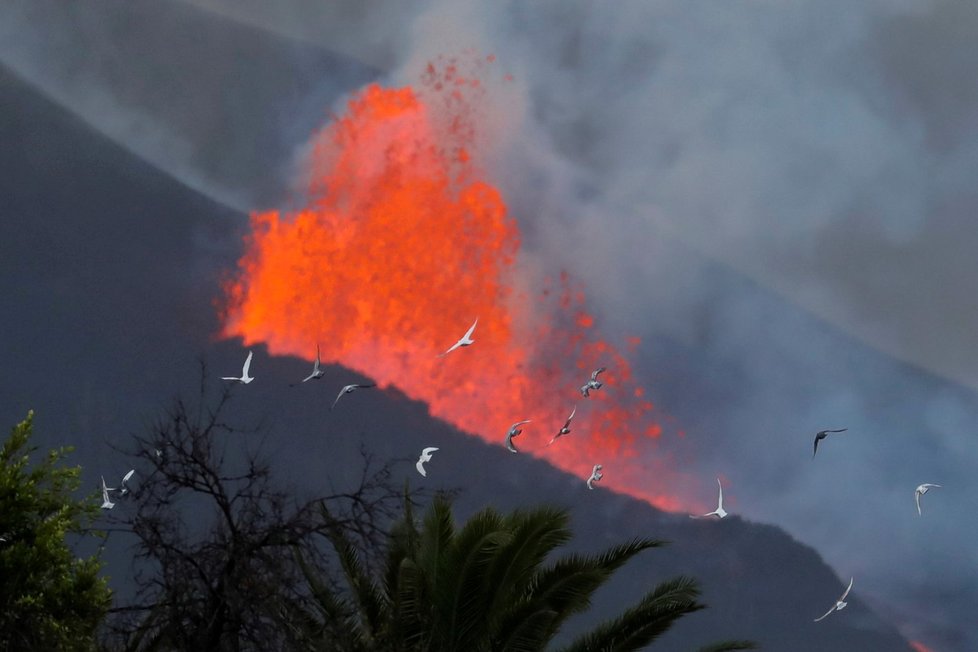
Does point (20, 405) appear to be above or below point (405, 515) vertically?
above

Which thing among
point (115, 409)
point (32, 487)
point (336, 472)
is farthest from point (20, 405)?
point (32, 487)

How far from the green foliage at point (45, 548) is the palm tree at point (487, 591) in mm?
3955

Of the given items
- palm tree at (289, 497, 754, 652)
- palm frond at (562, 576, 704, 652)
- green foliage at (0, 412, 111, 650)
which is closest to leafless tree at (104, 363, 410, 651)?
palm tree at (289, 497, 754, 652)

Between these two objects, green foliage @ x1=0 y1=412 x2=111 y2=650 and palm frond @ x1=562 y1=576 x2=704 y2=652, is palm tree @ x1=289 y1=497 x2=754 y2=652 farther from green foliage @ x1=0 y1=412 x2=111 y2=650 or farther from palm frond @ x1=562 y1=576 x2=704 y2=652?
green foliage @ x1=0 y1=412 x2=111 y2=650

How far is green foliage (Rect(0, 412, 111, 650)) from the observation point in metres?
16.4

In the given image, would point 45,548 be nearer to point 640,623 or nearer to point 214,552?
point 214,552

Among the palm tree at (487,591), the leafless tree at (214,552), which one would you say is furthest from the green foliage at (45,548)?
the leafless tree at (214,552)

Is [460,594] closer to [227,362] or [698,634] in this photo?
[227,362]

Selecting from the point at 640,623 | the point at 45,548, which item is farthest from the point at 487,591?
the point at 45,548

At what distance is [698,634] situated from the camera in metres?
188

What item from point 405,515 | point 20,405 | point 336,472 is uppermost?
point 336,472

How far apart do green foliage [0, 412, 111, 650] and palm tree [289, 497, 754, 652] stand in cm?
395

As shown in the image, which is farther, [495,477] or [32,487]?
[495,477]

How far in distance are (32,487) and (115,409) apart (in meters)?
144
